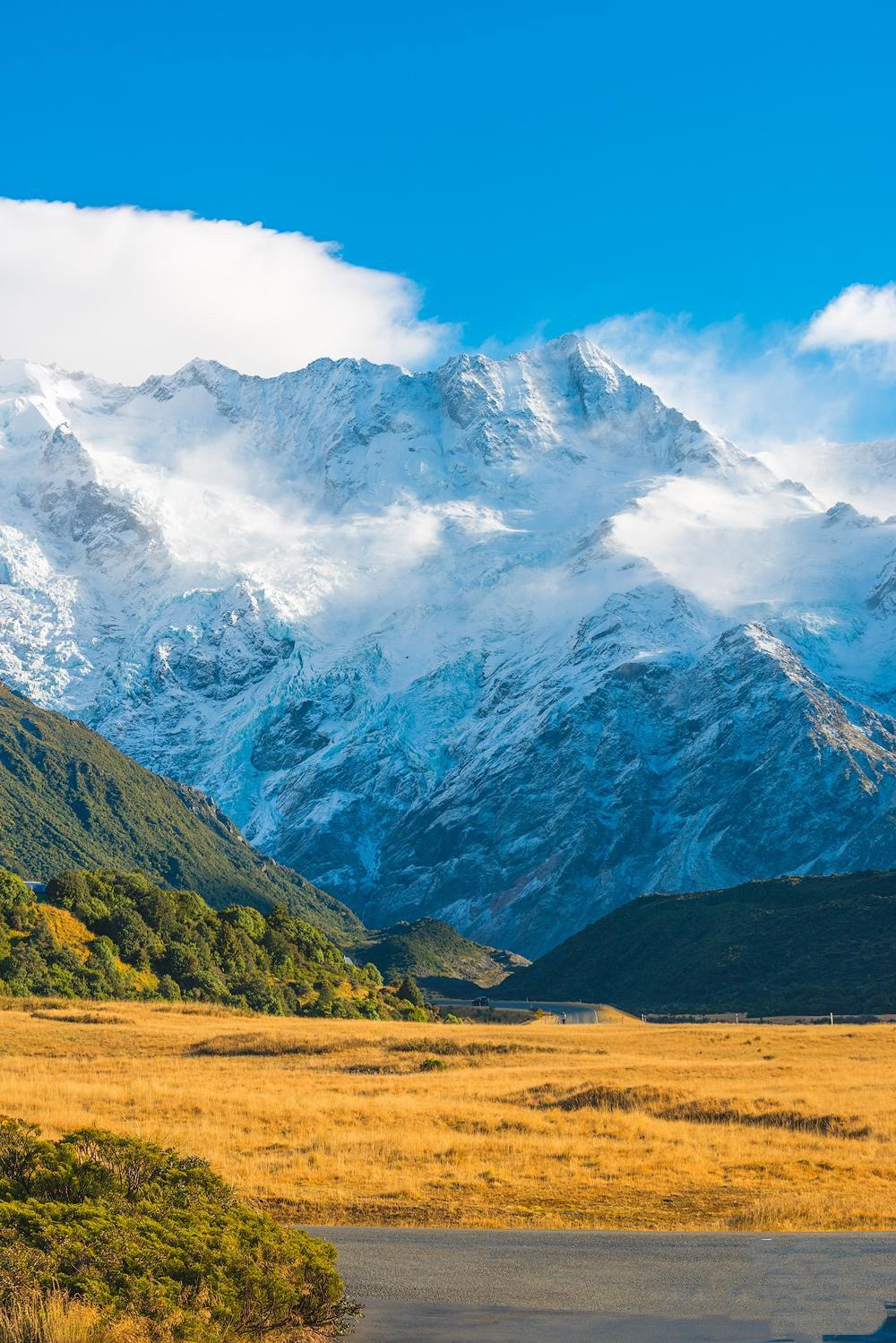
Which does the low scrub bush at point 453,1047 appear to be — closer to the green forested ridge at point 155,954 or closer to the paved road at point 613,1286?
the green forested ridge at point 155,954

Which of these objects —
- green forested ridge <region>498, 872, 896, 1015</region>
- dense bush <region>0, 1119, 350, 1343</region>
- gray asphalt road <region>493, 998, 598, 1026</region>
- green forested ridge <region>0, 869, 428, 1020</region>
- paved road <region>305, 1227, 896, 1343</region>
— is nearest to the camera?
dense bush <region>0, 1119, 350, 1343</region>

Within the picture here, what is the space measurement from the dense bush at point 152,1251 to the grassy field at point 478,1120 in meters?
7.69

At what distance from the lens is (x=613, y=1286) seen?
60.0 ft

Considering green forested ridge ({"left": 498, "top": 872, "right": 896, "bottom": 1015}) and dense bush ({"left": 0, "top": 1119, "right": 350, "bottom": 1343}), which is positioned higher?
green forested ridge ({"left": 498, "top": 872, "right": 896, "bottom": 1015})

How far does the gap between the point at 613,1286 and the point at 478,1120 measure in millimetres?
17745

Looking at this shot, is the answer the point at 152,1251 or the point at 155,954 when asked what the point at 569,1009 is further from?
the point at 152,1251

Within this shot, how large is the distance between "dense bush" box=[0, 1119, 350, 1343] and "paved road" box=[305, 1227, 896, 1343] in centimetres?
123

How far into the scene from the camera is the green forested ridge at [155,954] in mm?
76938

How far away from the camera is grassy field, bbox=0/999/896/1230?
84.9ft

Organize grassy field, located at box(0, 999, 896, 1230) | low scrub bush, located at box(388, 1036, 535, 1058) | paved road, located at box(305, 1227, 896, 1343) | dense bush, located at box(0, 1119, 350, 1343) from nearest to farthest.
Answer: dense bush, located at box(0, 1119, 350, 1343) < paved road, located at box(305, 1227, 896, 1343) < grassy field, located at box(0, 999, 896, 1230) < low scrub bush, located at box(388, 1036, 535, 1058)

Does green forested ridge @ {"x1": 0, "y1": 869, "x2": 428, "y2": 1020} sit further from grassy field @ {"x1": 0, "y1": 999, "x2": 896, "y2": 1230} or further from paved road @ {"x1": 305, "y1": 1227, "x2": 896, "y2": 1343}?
paved road @ {"x1": 305, "y1": 1227, "x2": 896, "y2": 1343}

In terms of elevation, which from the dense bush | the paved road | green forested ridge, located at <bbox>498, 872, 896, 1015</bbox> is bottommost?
the paved road

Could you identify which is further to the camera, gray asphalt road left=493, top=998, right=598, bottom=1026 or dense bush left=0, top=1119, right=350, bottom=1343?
gray asphalt road left=493, top=998, right=598, bottom=1026

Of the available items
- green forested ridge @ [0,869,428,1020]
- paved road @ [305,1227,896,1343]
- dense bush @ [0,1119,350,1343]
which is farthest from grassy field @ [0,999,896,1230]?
green forested ridge @ [0,869,428,1020]
